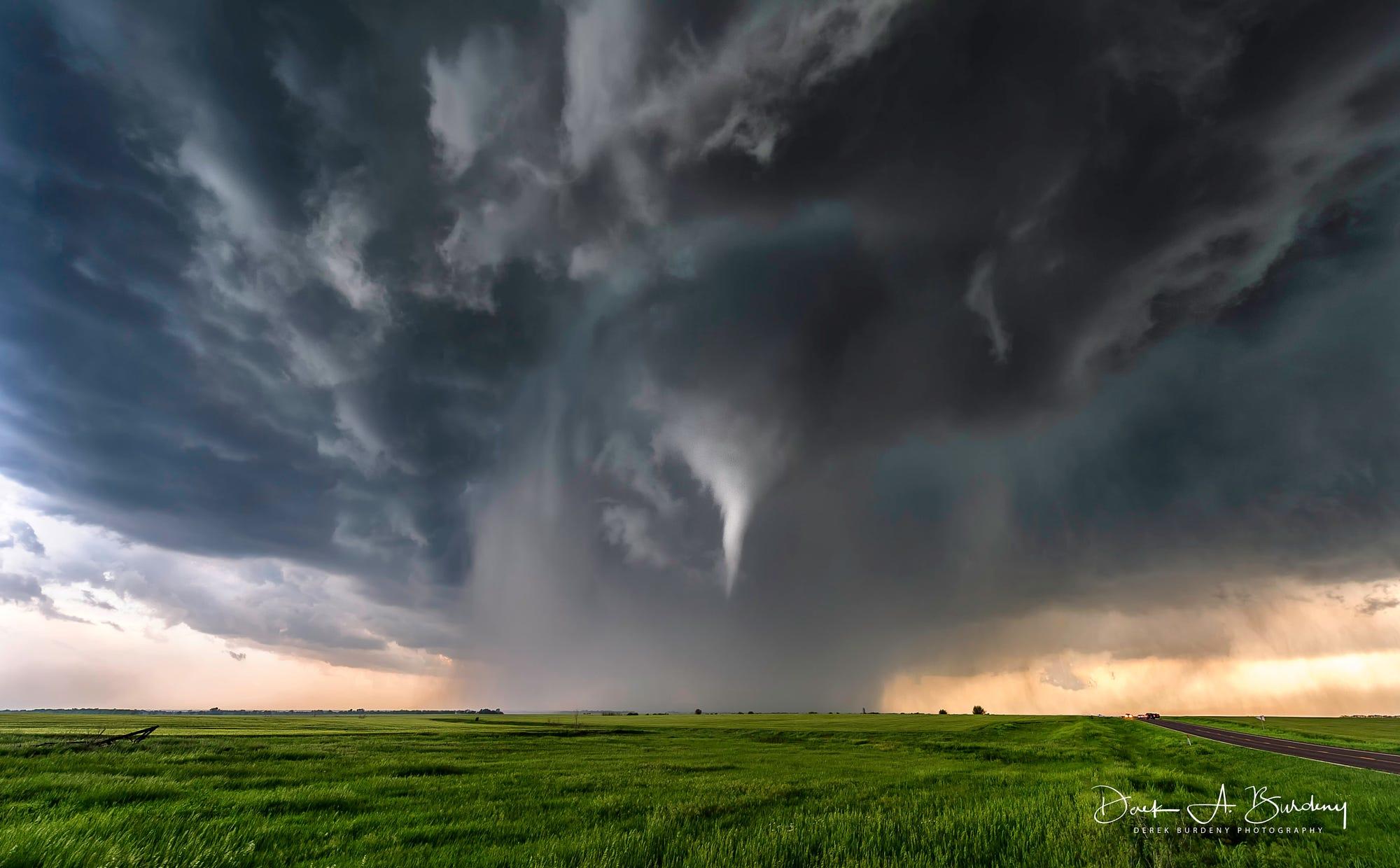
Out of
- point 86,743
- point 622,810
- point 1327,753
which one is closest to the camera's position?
point 622,810

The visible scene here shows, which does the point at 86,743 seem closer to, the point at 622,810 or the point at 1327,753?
the point at 622,810

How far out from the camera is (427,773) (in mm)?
30422

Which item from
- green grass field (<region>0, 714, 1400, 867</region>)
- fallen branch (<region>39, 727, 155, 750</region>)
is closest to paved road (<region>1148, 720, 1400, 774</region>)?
green grass field (<region>0, 714, 1400, 867</region>)

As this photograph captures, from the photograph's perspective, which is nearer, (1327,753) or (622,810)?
(622,810)

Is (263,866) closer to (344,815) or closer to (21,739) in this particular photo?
(344,815)

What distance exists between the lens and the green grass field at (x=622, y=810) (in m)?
12.7

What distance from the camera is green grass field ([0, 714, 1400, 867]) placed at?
1266 centimetres

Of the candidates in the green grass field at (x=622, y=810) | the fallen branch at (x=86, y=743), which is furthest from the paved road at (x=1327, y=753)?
the fallen branch at (x=86, y=743)

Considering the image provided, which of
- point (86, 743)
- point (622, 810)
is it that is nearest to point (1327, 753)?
point (622, 810)

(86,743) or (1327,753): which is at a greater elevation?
(86,743)

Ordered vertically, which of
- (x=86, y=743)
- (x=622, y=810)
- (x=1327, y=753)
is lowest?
(x=1327, y=753)

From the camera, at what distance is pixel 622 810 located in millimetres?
19266

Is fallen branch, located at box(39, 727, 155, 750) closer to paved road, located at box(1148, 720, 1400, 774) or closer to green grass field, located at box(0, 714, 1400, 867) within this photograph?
green grass field, located at box(0, 714, 1400, 867)

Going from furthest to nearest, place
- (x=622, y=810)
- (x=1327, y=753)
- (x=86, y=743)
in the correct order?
(x=1327, y=753) → (x=86, y=743) → (x=622, y=810)
